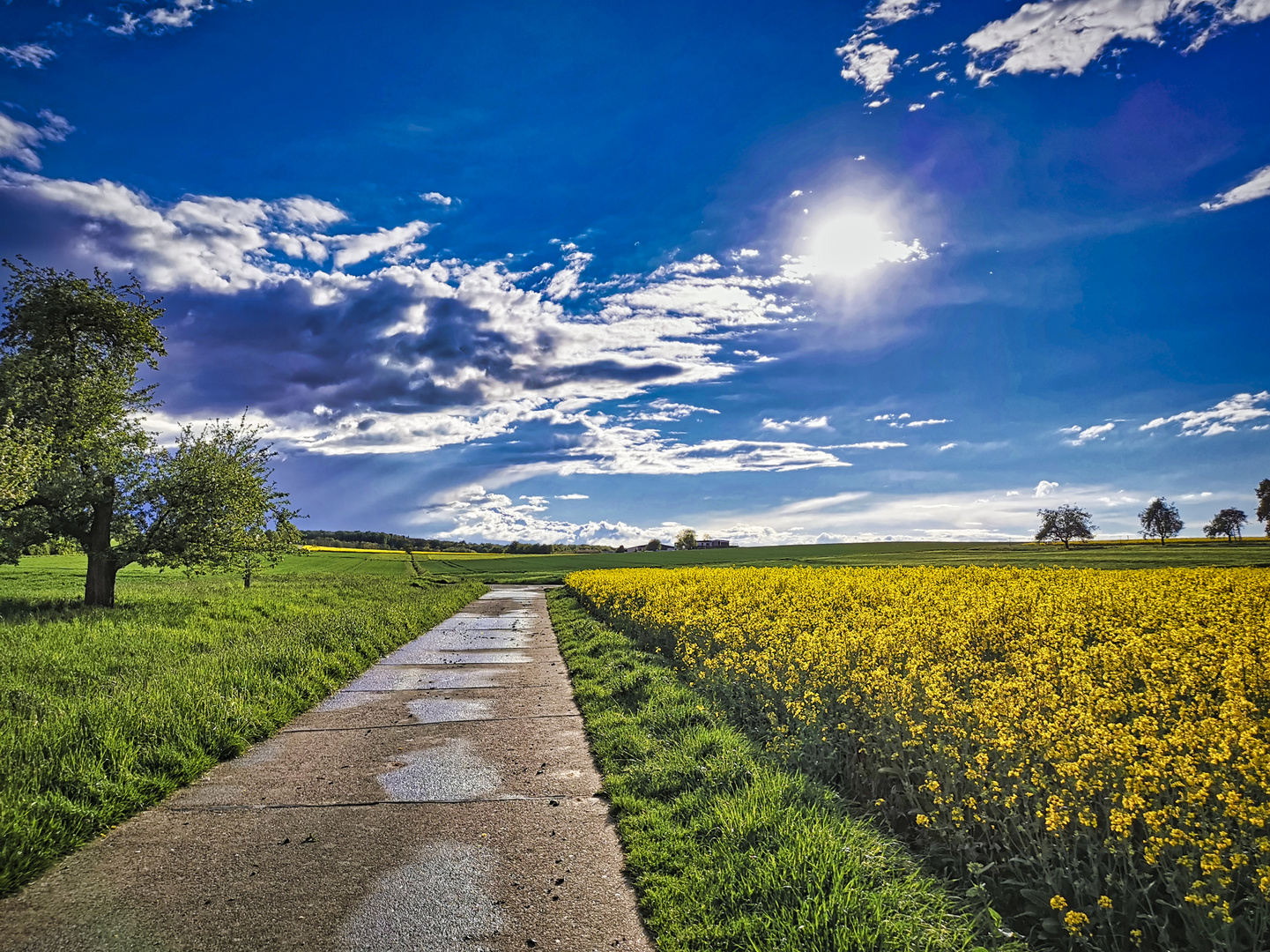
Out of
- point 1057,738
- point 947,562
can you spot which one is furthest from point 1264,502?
point 1057,738

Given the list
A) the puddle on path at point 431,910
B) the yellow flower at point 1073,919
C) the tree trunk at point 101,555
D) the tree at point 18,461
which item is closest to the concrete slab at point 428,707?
the puddle on path at point 431,910

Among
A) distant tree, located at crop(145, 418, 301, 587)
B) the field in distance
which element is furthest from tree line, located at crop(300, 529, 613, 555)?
distant tree, located at crop(145, 418, 301, 587)

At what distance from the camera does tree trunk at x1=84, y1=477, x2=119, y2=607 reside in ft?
55.7

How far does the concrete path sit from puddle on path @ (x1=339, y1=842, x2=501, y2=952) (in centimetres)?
1

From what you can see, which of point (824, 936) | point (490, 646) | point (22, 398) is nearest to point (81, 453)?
point (22, 398)

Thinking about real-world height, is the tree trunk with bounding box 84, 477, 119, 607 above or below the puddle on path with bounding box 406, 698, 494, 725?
above

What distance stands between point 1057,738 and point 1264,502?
87.3 meters

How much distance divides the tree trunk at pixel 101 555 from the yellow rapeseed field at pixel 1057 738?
53.2 ft

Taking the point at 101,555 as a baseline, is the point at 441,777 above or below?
below

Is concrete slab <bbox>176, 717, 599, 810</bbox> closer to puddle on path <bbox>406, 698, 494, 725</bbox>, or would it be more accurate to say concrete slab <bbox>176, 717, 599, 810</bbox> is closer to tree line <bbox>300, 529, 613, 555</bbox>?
puddle on path <bbox>406, 698, 494, 725</bbox>

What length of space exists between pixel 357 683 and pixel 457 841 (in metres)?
6.70

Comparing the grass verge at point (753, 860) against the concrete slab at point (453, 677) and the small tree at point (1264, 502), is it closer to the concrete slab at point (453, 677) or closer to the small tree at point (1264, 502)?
the concrete slab at point (453, 677)

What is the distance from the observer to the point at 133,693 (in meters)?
7.57

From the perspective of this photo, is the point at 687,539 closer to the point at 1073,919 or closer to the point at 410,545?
the point at 410,545
